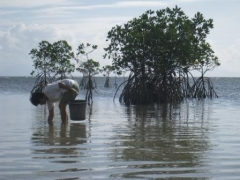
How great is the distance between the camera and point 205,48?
20875 mm

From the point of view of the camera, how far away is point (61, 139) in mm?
7492

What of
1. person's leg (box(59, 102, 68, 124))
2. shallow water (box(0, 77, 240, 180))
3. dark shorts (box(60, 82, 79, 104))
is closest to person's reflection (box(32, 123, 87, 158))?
shallow water (box(0, 77, 240, 180))

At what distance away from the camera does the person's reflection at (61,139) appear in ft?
20.8

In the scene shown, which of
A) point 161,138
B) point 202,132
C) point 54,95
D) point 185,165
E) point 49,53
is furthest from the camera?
point 49,53

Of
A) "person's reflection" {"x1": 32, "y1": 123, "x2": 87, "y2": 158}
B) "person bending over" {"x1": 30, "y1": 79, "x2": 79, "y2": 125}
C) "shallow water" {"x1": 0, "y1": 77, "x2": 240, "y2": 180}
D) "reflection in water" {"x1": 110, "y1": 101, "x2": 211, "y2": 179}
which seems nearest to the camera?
"shallow water" {"x1": 0, "y1": 77, "x2": 240, "y2": 180}

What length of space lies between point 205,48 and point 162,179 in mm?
16838

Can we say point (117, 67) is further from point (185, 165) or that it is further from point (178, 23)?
point (185, 165)

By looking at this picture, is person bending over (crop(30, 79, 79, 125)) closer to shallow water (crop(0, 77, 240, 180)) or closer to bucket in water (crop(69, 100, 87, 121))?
shallow water (crop(0, 77, 240, 180))


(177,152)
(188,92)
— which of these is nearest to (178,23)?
(188,92)

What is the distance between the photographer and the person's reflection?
634 cm

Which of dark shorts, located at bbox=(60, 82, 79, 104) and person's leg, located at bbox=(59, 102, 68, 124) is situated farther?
person's leg, located at bbox=(59, 102, 68, 124)

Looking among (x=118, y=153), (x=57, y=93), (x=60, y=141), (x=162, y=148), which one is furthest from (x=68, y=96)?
(x=118, y=153)

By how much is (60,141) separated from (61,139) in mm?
231

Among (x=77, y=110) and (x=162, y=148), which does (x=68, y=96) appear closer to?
(x=77, y=110)
